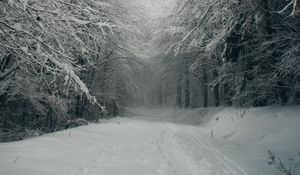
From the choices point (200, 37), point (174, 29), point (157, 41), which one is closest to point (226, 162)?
point (200, 37)

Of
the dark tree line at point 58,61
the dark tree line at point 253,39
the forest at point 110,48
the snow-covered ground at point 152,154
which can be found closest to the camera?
the dark tree line at point 58,61

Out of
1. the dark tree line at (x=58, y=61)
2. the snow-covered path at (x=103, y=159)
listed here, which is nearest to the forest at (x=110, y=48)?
the dark tree line at (x=58, y=61)

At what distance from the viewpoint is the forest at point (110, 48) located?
635 centimetres

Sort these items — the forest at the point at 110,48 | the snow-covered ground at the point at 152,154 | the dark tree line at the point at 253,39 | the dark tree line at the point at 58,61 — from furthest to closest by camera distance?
the dark tree line at the point at 253,39, the snow-covered ground at the point at 152,154, the forest at the point at 110,48, the dark tree line at the point at 58,61

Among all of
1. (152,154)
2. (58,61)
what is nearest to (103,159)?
(152,154)

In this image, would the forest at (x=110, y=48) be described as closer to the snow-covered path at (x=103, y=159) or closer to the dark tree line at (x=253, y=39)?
the dark tree line at (x=253, y=39)

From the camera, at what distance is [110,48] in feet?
67.8

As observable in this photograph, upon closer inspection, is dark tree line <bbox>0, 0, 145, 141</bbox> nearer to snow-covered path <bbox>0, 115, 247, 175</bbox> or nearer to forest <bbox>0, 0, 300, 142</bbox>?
forest <bbox>0, 0, 300, 142</bbox>

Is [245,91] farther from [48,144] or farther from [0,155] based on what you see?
[0,155]

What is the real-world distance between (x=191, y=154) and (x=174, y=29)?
15.8 m

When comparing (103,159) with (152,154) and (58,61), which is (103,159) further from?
(58,61)

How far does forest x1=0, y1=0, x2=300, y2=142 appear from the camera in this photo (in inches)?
250

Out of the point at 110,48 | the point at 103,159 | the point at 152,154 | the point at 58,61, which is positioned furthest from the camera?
the point at 110,48

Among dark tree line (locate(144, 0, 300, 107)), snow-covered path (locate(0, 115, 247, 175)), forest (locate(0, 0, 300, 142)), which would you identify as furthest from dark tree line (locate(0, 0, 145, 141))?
dark tree line (locate(144, 0, 300, 107))
